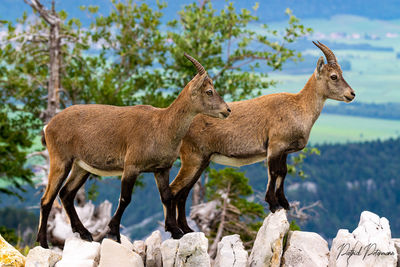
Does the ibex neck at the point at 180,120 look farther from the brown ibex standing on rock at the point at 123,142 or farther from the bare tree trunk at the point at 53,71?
the bare tree trunk at the point at 53,71

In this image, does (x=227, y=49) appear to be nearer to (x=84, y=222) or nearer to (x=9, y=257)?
(x=84, y=222)

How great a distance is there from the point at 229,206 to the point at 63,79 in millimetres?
7992

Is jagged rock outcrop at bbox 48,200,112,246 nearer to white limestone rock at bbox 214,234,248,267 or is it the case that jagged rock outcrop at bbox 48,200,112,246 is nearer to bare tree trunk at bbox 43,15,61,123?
bare tree trunk at bbox 43,15,61,123

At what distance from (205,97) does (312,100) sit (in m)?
2.01

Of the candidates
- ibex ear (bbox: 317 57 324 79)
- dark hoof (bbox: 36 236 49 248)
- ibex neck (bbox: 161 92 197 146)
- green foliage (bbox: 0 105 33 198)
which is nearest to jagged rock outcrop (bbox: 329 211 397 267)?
ibex ear (bbox: 317 57 324 79)

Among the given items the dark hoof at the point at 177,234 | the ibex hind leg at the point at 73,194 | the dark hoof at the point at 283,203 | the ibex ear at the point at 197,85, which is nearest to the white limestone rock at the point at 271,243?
the dark hoof at the point at 283,203

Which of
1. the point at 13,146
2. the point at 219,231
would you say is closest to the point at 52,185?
the point at 219,231

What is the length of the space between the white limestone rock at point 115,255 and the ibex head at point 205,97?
8.61 feet

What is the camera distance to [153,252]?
9898 mm

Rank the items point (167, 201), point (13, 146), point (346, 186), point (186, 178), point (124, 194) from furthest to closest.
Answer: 1. point (346, 186)
2. point (13, 146)
3. point (186, 178)
4. point (167, 201)
5. point (124, 194)

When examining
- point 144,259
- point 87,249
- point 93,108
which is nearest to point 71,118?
point 93,108

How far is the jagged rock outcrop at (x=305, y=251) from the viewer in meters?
9.56

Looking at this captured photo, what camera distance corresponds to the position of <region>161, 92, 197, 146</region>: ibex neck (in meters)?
8.70
